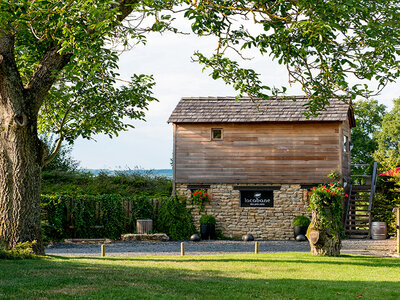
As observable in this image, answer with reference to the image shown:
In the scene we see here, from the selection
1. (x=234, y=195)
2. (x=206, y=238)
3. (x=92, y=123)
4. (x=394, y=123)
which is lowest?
(x=206, y=238)

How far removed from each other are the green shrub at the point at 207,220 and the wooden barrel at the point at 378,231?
696 centimetres

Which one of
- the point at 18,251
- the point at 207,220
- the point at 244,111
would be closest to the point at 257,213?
the point at 207,220

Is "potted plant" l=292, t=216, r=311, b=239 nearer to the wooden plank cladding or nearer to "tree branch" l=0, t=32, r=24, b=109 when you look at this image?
the wooden plank cladding

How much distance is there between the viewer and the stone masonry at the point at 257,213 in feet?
79.2

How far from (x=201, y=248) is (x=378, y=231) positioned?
8.71m

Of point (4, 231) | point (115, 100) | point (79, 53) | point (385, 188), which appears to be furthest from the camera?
point (385, 188)

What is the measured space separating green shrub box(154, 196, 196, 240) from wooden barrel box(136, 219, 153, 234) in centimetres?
64

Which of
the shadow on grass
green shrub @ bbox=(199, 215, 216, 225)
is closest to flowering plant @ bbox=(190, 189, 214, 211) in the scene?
green shrub @ bbox=(199, 215, 216, 225)

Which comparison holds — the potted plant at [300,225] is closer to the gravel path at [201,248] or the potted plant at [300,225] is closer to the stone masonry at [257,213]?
the stone masonry at [257,213]

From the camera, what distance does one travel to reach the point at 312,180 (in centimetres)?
2422

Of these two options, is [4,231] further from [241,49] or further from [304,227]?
[304,227]

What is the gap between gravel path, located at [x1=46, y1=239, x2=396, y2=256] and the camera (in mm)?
18125

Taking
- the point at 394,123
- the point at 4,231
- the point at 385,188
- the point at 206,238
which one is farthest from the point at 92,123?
the point at 394,123

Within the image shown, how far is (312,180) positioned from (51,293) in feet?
56.4
